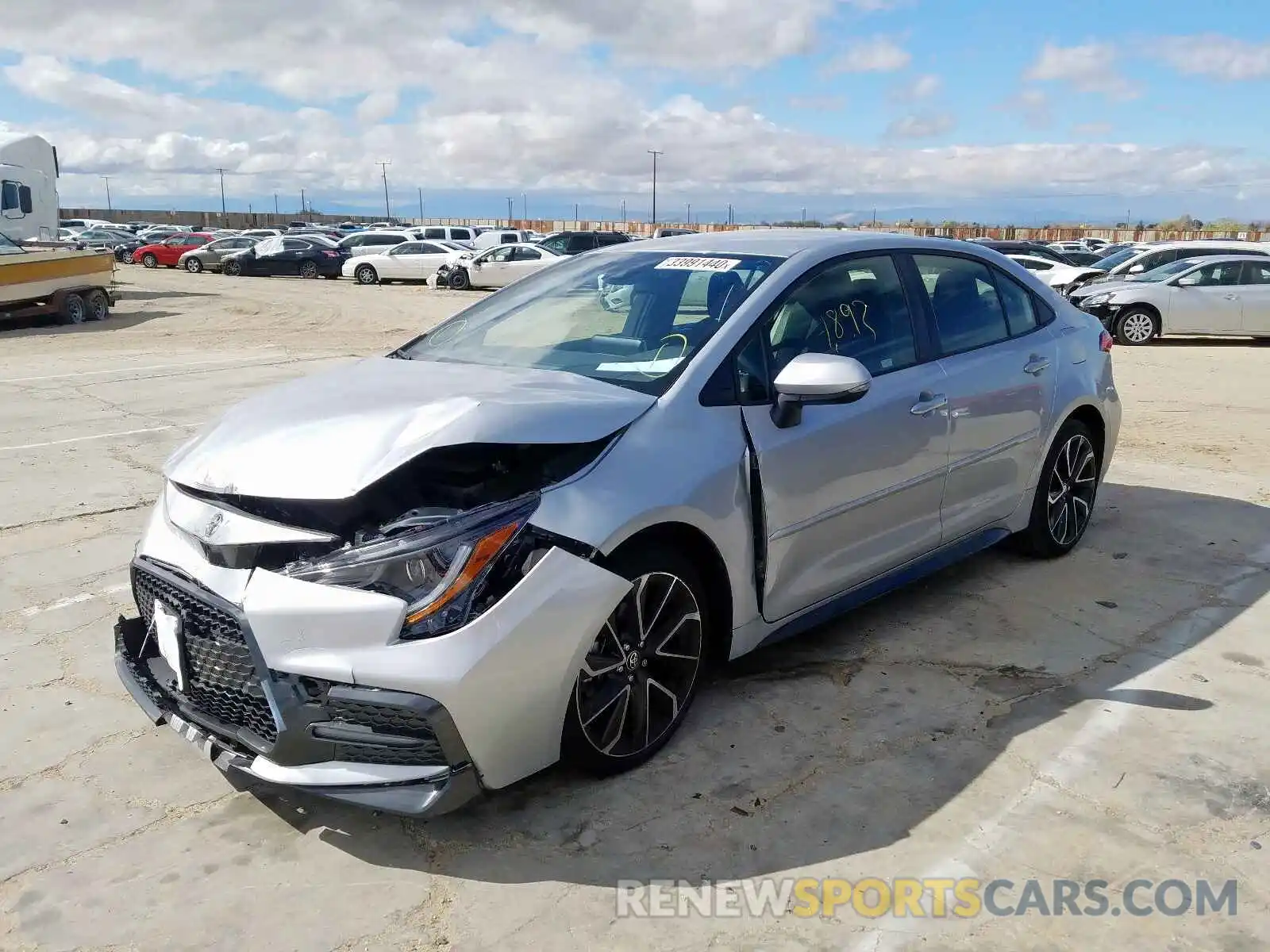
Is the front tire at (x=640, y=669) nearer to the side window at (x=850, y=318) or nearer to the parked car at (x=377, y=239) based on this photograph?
the side window at (x=850, y=318)

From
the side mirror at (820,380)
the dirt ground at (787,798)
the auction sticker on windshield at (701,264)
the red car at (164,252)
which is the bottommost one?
the dirt ground at (787,798)

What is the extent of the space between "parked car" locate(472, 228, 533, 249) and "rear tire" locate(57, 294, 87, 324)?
1754 cm

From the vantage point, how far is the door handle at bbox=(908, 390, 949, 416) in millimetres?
4145

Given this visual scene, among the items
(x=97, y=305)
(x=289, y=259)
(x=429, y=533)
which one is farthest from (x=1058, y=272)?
(x=289, y=259)

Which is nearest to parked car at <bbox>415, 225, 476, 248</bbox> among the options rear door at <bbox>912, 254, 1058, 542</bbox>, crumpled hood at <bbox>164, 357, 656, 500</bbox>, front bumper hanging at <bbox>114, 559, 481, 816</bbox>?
rear door at <bbox>912, 254, 1058, 542</bbox>

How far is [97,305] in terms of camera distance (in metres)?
19.1

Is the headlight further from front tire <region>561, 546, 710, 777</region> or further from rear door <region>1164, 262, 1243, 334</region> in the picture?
rear door <region>1164, 262, 1243, 334</region>

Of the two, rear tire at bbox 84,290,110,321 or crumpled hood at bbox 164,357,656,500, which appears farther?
rear tire at bbox 84,290,110,321

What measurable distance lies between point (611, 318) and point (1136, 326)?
48.5ft

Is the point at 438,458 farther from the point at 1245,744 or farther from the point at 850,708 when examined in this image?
the point at 1245,744

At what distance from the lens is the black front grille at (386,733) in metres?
2.69

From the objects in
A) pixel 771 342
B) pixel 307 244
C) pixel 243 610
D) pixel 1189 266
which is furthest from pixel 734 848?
pixel 307 244

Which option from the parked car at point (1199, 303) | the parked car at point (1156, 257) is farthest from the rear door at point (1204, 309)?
the parked car at point (1156, 257)

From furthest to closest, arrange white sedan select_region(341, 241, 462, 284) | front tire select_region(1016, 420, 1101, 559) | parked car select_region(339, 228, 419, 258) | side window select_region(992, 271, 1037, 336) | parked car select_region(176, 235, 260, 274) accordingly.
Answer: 1. parked car select_region(339, 228, 419, 258)
2. parked car select_region(176, 235, 260, 274)
3. white sedan select_region(341, 241, 462, 284)
4. front tire select_region(1016, 420, 1101, 559)
5. side window select_region(992, 271, 1037, 336)
